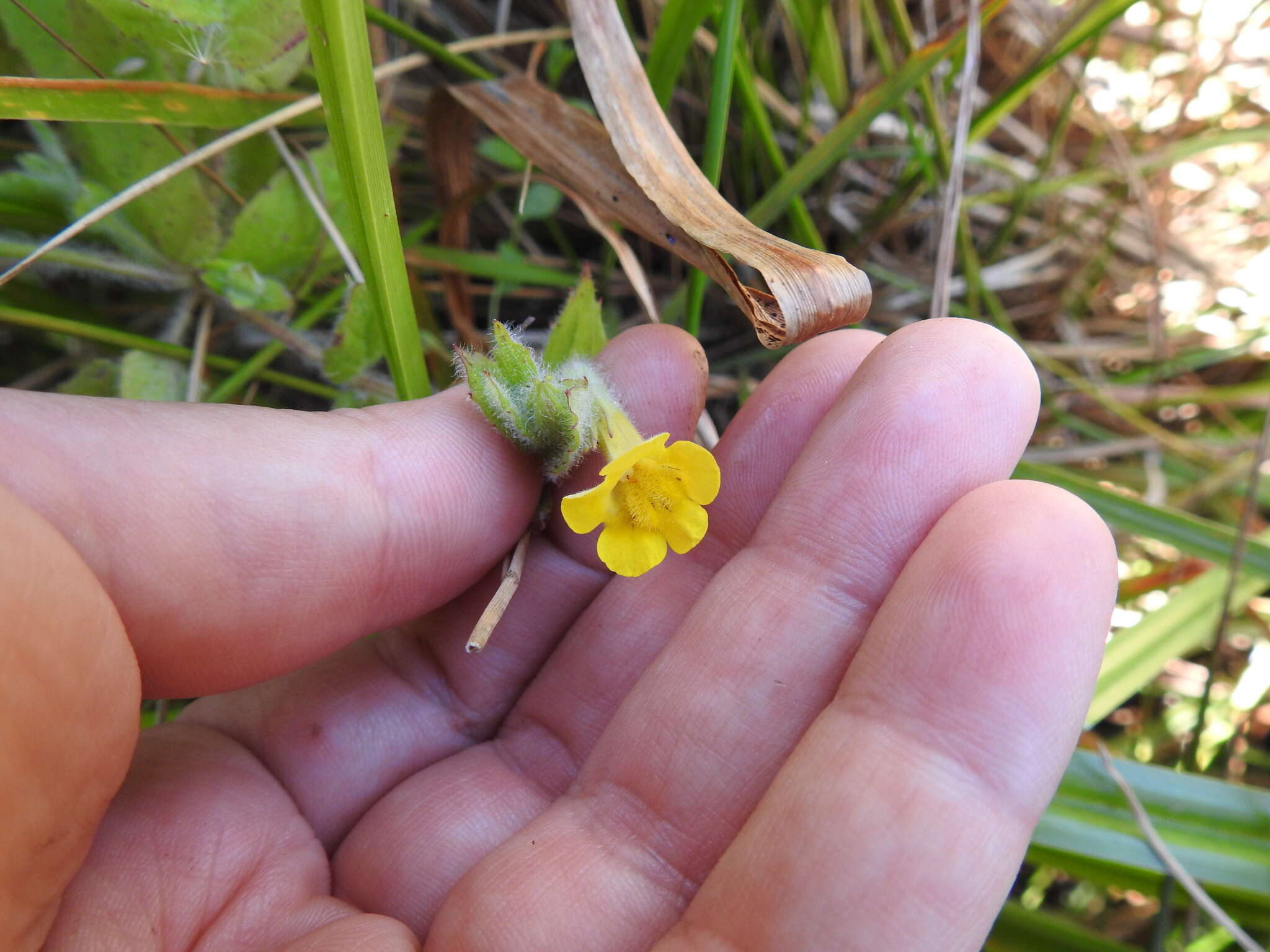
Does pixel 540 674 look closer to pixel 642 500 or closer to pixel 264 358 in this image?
pixel 642 500

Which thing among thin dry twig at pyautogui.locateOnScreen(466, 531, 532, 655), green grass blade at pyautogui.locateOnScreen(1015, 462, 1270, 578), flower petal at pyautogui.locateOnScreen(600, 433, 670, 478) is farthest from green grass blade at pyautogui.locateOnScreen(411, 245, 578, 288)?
green grass blade at pyautogui.locateOnScreen(1015, 462, 1270, 578)

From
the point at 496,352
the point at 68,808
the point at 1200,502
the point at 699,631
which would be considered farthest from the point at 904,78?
the point at 68,808

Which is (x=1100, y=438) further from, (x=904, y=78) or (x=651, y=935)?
(x=651, y=935)

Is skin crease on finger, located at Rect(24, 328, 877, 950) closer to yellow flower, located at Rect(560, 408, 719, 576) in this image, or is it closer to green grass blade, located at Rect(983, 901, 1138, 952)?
yellow flower, located at Rect(560, 408, 719, 576)

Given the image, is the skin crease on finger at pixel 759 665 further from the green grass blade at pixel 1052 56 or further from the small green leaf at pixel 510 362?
the green grass blade at pixel 1052 56

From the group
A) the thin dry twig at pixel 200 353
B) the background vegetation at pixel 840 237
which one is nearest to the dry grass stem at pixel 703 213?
the background vegetation at pixel 840 237

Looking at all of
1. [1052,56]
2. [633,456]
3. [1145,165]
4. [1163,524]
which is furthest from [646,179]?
[1145,165]
